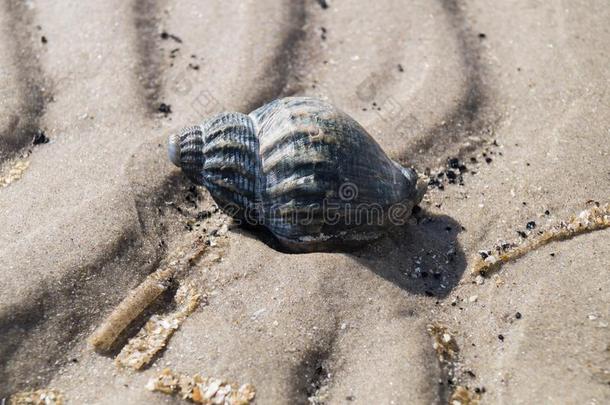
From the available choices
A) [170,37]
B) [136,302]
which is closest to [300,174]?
[136,302]

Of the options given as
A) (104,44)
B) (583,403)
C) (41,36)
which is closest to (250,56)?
(104,44)

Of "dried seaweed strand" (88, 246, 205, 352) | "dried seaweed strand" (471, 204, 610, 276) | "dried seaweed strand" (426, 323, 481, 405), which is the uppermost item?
"dried seaweed strand" (88, 246, 205, 352)

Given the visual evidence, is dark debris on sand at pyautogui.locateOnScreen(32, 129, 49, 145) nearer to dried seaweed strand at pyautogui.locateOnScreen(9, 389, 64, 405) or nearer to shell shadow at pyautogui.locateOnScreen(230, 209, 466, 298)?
shell shadow at pyautogui.locateOnScreen(230, 209, 466, 298)

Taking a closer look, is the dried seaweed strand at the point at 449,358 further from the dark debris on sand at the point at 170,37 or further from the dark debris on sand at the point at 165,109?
the dark debris on sand at the point at 170,37

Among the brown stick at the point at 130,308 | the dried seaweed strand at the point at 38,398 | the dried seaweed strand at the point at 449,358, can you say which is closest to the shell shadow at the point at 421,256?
the dried seaweed strand at the point at 449,358

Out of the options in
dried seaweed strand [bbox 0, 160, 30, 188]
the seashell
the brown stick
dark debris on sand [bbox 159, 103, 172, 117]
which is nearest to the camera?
the brown stick

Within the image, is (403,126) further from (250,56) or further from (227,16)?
(227,16)

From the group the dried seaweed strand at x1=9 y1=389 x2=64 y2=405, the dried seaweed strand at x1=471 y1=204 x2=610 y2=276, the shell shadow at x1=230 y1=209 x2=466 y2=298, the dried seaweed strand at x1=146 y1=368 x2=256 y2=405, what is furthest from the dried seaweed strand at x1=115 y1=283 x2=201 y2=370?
the dried seaweed strand at x1=471 y1=204 x2=610 y2=276
